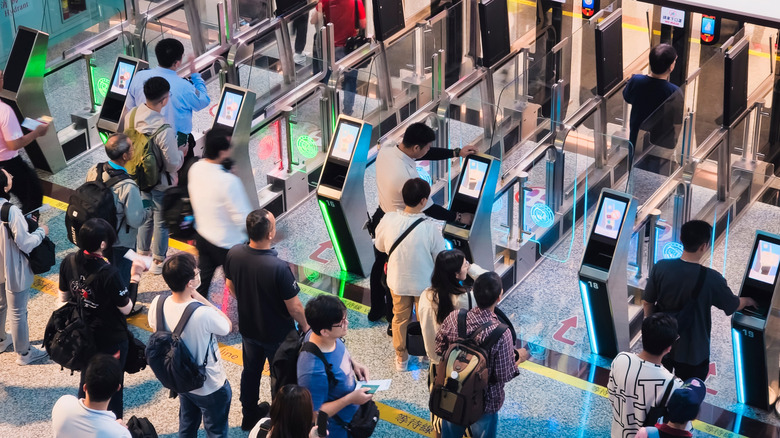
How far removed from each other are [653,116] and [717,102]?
1.09 metres

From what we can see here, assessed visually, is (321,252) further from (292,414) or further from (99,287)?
(292,414)

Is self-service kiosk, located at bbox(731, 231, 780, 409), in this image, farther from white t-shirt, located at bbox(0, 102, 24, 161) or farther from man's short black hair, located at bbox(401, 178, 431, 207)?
white t-shirt, located at bbox(0, 102, 24, 161)

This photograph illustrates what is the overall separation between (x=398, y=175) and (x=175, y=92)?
6.84 feet

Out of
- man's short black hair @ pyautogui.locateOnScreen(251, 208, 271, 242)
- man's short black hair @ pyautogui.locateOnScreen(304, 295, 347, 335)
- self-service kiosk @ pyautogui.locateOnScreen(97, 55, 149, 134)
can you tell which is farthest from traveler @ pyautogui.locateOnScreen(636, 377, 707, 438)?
self-service kiosk @ pyautogui.locateOnScreen(97, 55, 149, 134)

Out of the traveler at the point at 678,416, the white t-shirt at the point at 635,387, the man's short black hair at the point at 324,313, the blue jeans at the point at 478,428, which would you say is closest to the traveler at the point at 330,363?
the man's short black hair at the point at 324,313

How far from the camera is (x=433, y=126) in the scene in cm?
880

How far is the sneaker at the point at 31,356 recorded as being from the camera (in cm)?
775

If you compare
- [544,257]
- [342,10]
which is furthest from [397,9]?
[544,257]

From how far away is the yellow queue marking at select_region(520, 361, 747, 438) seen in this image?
7.03m

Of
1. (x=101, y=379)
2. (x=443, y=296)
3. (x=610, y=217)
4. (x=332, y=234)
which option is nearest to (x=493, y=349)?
(x=443, y=296)

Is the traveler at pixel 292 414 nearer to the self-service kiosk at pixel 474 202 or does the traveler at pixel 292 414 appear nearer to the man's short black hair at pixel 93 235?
the man's short black hair at pixel 93 235

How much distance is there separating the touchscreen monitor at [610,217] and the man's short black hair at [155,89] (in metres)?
3.24

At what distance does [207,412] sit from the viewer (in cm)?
630

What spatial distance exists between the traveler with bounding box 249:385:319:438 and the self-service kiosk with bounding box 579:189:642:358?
9.19 feet
